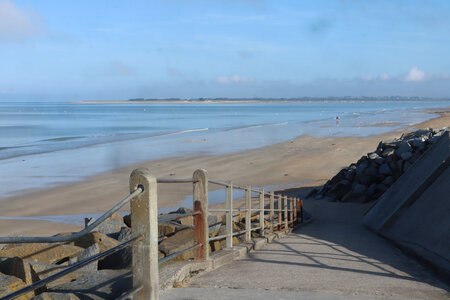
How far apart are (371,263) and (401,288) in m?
1.60

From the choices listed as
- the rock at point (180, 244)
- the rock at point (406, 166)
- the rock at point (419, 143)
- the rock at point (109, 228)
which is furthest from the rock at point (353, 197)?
the rock at point (180, 244)

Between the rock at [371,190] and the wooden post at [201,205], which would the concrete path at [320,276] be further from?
the rock at [371,190]

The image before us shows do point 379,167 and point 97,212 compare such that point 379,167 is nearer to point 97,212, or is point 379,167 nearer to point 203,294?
point 97,212

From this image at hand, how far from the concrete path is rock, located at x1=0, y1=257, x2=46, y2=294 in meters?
1.27

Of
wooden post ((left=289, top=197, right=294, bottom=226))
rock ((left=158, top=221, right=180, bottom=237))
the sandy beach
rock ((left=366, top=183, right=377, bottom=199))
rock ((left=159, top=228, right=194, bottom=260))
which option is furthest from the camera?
rock ((left=366, top=183, right=377, bottom=199))

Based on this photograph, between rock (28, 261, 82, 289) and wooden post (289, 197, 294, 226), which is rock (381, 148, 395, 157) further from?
rock (28, 261, 82, 289)

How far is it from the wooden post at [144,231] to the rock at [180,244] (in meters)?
1.79

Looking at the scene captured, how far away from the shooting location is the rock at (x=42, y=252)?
5.81 meters

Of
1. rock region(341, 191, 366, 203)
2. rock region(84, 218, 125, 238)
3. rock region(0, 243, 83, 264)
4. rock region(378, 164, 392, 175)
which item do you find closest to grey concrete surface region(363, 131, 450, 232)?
rock region(341, 191, 366, 203)

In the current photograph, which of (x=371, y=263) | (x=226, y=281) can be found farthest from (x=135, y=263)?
(x=371, y=263)

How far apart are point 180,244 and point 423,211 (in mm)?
4538

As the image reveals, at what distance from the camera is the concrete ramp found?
22.8 ft

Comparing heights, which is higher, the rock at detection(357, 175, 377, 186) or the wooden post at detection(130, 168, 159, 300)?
the wooden post at detection(130, 168, 159, 300)

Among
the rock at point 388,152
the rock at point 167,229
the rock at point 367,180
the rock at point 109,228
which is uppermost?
the rock at point 388,152
